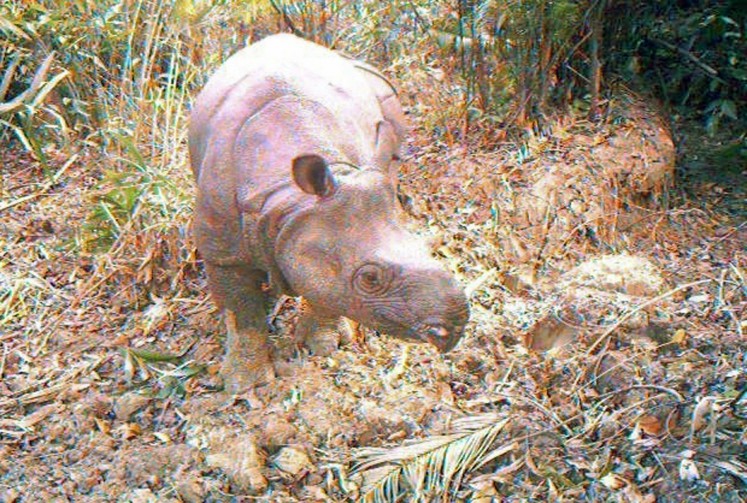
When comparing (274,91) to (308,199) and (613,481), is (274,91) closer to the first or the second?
(308,199)

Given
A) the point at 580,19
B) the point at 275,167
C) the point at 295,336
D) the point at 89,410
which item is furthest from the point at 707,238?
the point at 89,410

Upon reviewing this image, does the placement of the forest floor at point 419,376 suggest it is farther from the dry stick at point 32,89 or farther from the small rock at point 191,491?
the dry stick at point 32,89

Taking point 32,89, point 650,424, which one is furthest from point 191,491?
point 32,89

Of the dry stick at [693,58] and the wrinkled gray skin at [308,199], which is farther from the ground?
the wrinkled gray skin at [308,199]

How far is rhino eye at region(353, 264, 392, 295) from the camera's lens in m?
3.20

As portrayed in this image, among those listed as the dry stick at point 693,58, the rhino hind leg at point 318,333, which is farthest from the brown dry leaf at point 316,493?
the dry stick at point 693,58

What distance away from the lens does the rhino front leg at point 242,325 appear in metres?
3.88

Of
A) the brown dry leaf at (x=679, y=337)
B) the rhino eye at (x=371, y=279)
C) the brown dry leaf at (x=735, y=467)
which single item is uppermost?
the rhino eye at (x=371, y=279)

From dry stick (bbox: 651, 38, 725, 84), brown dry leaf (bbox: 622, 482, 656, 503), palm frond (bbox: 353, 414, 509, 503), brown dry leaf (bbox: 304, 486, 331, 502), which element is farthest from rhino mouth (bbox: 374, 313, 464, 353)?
dry stick (bbox: 651, 38, 725, 84)

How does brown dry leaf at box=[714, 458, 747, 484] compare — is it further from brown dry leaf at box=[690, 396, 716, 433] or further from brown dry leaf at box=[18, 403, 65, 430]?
brown dry leaf at box=[18, 403, 65, 430]

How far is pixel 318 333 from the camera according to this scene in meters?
4.47

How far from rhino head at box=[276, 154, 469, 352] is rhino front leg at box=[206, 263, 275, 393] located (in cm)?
65

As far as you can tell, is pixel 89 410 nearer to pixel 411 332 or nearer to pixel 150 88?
pixel 411 332

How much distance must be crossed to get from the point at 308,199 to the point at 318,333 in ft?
4.40
